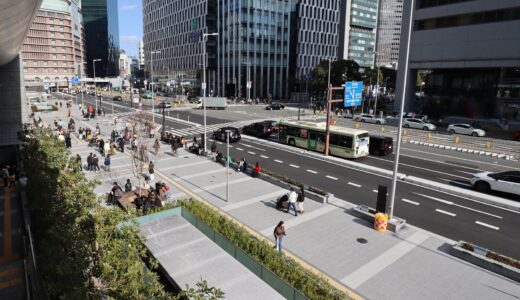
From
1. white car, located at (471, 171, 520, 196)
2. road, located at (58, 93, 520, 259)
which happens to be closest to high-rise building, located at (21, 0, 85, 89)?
road, located at (58, 93, 520, 259)

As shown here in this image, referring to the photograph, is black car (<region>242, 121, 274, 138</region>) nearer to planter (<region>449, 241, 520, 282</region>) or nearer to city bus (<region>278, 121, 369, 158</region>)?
city bus (<region>278, 121, 369, 158</region>)

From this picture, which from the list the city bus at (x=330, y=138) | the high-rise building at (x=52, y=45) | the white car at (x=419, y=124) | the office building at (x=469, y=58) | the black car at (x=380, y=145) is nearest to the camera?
the city bus at (x=330, y=138)

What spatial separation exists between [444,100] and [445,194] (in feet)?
172

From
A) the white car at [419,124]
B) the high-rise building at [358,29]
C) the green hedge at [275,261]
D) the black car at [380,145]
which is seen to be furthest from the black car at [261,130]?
the high-rise building at [358,29]

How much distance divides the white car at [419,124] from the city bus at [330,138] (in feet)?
80.5

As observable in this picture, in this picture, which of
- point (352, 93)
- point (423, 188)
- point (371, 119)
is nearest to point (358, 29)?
point (371, 119)

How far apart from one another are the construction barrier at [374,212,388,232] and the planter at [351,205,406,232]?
0.93 ft

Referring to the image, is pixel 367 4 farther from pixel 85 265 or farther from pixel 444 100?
pixel 85 265

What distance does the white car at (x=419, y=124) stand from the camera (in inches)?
2088

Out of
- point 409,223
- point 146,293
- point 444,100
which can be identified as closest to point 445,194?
point 409,223

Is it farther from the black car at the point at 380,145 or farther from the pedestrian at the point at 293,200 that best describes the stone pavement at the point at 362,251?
the black car at the point at 380,145

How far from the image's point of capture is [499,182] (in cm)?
2277

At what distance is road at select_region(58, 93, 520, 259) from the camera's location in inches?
684

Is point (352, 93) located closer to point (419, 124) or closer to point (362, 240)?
point (362, 240)
